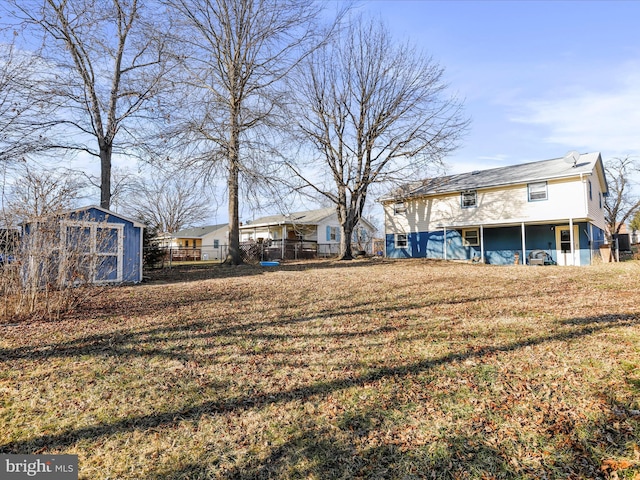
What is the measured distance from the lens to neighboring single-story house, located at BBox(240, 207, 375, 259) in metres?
24.4

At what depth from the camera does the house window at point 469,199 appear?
19.0 meters

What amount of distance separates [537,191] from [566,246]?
309 centimetres

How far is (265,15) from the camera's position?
14.7 metres

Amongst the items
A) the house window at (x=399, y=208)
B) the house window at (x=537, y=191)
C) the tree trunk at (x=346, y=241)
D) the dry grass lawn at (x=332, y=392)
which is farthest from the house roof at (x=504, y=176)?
the dry grass lawn at (x=332, y=392)

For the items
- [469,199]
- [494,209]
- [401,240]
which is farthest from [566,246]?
[401,240]

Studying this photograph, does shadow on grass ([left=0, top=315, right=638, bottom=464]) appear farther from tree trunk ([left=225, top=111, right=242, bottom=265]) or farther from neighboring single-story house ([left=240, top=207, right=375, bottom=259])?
neighboring single-story house ([left=240, top=207, right=375, bottom=259])

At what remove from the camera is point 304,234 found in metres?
30.0

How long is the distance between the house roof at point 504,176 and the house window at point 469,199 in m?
0.33

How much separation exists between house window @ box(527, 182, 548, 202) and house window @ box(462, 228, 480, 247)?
327 cm

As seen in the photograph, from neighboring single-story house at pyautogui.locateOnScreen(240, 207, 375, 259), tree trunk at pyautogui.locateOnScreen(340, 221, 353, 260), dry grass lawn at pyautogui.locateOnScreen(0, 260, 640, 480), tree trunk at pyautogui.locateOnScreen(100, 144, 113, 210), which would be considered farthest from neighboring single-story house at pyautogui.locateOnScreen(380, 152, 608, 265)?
tree trunk at pyautogui.locateOnScreen(100, 144, 113, 210)

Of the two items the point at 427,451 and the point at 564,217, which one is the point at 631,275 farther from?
the point at 427,451

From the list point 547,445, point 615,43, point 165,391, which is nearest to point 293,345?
point 165,391

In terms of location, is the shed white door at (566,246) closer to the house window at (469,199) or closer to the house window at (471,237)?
the house window at (471,237)

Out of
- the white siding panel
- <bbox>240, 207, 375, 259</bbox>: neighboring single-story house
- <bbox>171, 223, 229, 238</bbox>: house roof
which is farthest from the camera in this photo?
<bbox>171, 223, 229, 238</bbox>: house roof
